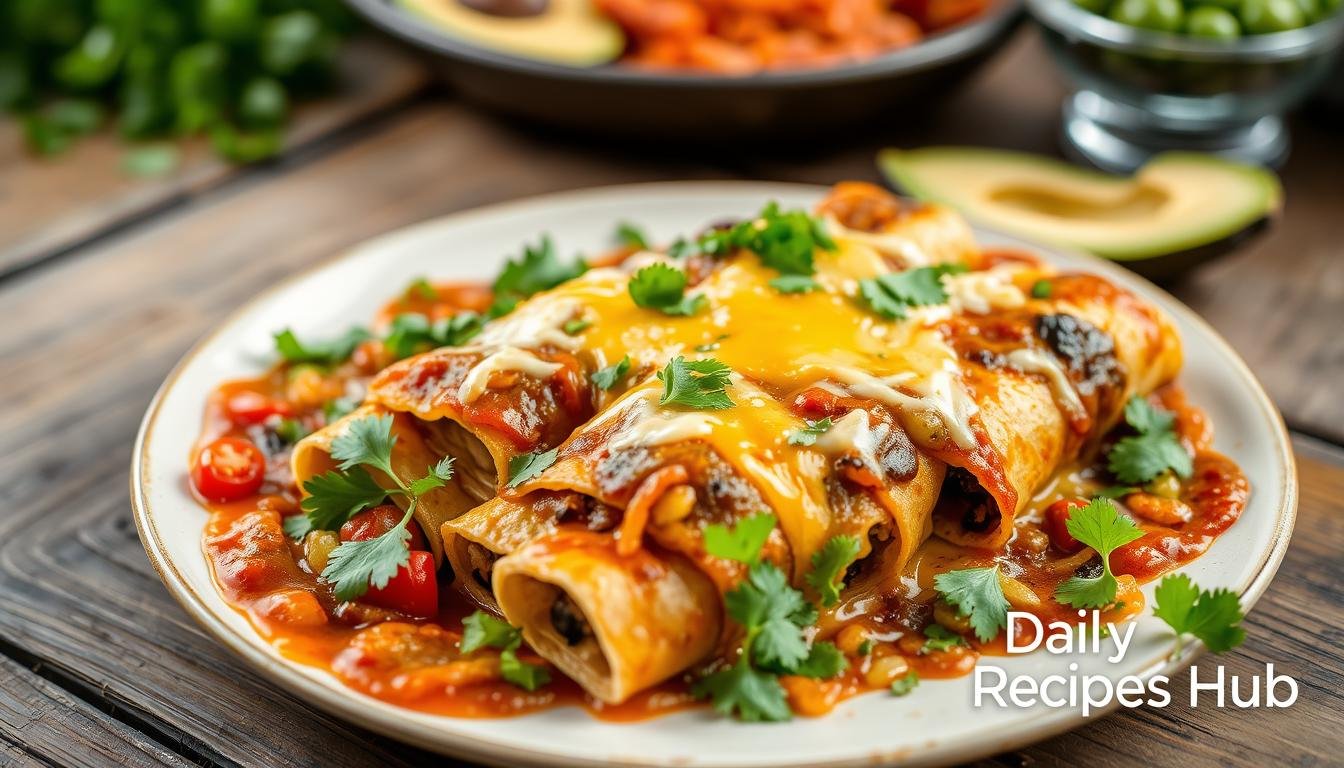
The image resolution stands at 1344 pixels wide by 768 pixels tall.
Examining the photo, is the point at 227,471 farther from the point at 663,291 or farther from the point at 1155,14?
the point at 1155,14

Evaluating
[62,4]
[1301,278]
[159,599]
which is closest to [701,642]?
[159,599]

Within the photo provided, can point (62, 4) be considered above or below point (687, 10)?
below

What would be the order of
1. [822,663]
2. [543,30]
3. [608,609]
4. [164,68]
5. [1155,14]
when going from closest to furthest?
1. [608,609]
2. [822,663]
3. [1155,14]
4. [543,30]
5. [164,68]

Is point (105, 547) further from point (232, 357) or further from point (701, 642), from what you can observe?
point (701, 642)

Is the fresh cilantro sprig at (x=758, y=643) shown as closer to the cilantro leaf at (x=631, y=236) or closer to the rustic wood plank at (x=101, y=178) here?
the cilantro leaf at (x=631, y=236)

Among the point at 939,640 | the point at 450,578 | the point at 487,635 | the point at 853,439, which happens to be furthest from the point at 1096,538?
the point at 450,578

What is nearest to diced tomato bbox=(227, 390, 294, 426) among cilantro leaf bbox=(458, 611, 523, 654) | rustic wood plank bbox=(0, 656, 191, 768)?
rustic wood plank bbox=(0, 656, 191, 768)
